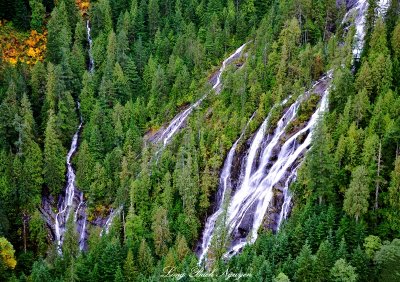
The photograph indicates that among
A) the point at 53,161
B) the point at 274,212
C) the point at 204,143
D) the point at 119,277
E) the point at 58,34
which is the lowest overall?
the point at 119,277

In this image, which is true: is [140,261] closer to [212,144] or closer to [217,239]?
[217,239]

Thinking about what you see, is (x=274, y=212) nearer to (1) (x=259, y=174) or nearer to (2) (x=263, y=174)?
(2) (x=263, y=174)

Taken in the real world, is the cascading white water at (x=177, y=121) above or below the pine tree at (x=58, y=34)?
below

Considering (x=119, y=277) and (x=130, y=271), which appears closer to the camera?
A: (x=119, y=277)

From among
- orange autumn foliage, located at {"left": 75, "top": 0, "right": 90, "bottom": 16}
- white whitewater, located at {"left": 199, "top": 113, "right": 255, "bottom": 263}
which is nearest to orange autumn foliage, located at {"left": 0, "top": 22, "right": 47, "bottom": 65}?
orange autumn foliage, located at {"left": 75, "top": 0, "right": 90, "bottom": 16}

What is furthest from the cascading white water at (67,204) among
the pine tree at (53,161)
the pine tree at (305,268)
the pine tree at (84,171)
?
the pine tree at (305,268)

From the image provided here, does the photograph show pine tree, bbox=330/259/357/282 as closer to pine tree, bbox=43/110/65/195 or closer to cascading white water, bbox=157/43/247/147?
cascading white water, bbox=157/43/247/147

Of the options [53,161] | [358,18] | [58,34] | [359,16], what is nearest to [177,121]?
[53,161]


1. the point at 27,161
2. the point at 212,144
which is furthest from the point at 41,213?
the point at 212,144

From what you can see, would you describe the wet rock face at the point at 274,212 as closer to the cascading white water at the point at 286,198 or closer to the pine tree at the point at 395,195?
the cascading white water at the point at 286,198

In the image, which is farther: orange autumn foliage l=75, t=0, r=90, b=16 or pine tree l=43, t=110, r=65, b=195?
orange autumn foliage l=75, t=0, r=90, b=16

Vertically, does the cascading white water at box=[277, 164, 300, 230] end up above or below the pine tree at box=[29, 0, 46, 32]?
below
